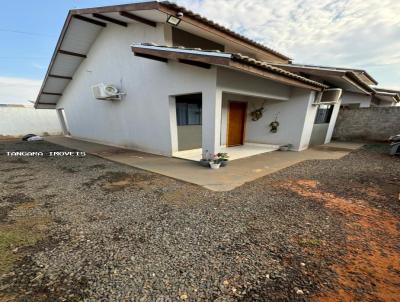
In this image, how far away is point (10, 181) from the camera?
5066mm

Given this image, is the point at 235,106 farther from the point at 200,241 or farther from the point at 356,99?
the point at 356,99

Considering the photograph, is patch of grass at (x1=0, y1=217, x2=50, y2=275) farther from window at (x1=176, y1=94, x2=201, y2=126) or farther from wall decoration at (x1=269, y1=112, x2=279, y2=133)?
wall decoration at (x1=269, y1=112, x2=279, y2=133)

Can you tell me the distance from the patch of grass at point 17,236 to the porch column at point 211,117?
4137 millimetres

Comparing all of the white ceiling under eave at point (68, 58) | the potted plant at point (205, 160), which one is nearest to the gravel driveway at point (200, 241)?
the potted plant at point (205, 160)

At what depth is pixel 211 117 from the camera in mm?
5695

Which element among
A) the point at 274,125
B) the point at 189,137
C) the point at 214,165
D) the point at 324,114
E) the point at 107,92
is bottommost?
the point at 214,165

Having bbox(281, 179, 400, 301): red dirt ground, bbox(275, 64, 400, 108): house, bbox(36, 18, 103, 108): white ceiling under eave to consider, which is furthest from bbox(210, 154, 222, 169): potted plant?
bbox(36, 18, 103, 108): white ceiling under eave

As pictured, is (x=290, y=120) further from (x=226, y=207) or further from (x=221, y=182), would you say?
(x=226, y=207)

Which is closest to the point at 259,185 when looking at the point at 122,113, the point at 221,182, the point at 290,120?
the point at 221,182

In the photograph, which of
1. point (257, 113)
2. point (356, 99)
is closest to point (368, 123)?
point (356, 99)

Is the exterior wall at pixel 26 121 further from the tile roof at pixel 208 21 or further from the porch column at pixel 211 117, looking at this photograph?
the porch column at pixel 211 117

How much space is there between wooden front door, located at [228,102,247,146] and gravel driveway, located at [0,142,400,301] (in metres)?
5.16

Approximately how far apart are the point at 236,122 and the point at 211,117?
14.5 ft

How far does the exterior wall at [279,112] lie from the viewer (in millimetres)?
7334
